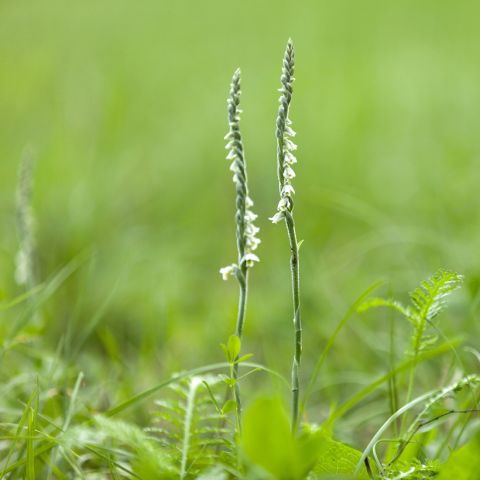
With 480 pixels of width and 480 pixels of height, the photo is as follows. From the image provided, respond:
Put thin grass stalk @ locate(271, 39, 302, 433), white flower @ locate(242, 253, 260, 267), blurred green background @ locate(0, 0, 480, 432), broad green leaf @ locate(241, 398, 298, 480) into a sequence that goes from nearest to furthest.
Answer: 1. broad green leaf @ locate(241, 398, 298, 480)
2. thin grass stalk @ locate(271, 39, 302, 433)
3. white flower @ locate(242, 253, 260, 267)
4. blurred green background @ locate(0, 0, 480, 432)

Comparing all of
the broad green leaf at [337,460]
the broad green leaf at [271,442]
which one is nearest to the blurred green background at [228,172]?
the broad green leaf at [337,460]

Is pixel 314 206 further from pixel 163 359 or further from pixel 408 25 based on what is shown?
pixel 408 25

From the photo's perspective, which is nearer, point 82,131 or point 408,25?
point 82,131

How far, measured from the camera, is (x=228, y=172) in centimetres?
732

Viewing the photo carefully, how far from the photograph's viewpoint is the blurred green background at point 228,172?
165 inches

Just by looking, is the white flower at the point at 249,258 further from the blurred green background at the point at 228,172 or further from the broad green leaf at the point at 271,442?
the blurred green background at the point at 228,172

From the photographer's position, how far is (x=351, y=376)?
350 centimetres

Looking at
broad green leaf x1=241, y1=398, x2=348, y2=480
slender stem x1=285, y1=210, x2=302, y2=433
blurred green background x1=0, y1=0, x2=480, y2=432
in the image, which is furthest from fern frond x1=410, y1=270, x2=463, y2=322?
blurred green background x1=0, y1=0, x2=480, y2=432

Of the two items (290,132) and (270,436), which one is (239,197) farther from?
(270,436)

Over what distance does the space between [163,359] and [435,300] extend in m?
2.05

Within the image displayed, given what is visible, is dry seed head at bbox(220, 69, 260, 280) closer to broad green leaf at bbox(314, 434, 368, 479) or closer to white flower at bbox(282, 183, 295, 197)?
white flower at bbox(282, 183, 295, 197)

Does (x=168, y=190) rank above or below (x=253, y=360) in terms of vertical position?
above

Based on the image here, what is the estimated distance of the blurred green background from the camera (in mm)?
4184

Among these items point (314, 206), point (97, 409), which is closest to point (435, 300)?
point (97, 409)
